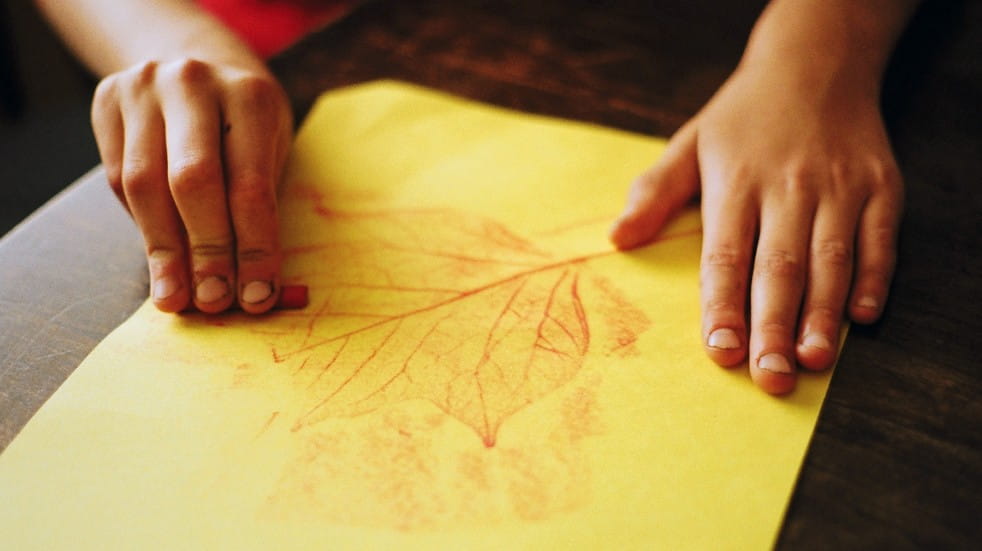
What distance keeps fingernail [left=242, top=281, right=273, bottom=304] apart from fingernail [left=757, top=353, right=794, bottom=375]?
1.03 ft

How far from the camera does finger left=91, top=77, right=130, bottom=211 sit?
19.8 inches

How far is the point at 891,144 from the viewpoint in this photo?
1.91 feet

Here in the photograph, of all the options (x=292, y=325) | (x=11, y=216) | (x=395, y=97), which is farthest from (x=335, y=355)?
(x=11, y=216)

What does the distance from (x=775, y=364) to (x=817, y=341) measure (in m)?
0.04

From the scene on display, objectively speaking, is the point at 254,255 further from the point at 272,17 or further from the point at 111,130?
the point at 272,17

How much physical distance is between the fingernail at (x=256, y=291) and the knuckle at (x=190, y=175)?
0.23ft

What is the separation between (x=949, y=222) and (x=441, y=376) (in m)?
0.38

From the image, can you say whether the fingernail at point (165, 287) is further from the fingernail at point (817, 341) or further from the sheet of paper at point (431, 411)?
the fingernail at point (817, 341)

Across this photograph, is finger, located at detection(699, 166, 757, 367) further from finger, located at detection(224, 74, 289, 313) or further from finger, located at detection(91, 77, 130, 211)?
finger, located at detection(91, 77, 130, 211)

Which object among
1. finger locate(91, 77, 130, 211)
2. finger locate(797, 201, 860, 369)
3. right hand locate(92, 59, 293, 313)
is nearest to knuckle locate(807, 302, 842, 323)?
finger locate(797, 201, 860, 369)

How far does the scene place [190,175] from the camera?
1.51 ft

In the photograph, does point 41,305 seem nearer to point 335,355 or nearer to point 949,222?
point 335,355

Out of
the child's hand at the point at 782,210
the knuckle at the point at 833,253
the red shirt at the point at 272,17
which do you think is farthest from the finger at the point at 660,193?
the red shirt at the point at 272,17

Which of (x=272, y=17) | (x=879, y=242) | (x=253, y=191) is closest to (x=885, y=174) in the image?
(x=879, y=242)
